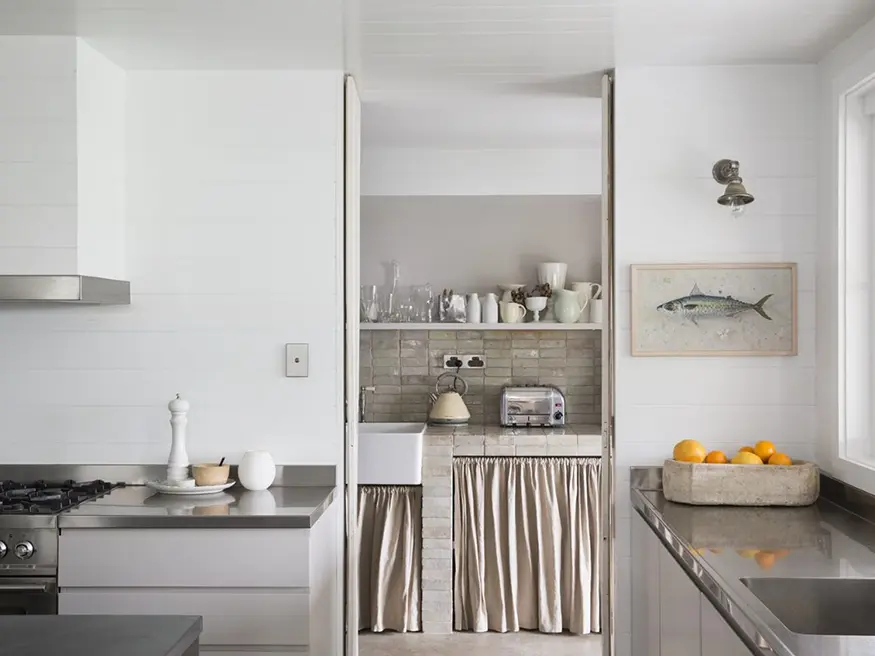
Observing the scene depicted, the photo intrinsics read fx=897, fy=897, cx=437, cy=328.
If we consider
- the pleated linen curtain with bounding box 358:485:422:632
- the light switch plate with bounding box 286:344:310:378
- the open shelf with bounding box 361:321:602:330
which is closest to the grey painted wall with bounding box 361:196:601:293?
the open shelf with bounding box 361:321:602:330

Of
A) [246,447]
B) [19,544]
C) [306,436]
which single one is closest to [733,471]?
[306,436]

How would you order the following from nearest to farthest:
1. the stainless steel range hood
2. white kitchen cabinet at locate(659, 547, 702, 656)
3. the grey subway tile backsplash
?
white kitchen cabinet at locate(659, 547, 702, 656) → the stainless steel range hood → the grey subway tile backsplash

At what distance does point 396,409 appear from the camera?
4.81 m

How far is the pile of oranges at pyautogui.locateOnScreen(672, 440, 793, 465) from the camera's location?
2777 millimetres

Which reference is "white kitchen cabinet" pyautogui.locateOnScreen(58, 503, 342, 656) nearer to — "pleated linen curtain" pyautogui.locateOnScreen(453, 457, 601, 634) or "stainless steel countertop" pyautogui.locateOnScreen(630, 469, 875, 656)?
"stainless steel countertop" pyautogui.locateOnScreen(630, 469, 875, 656)

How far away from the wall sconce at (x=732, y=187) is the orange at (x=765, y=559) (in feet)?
3.74

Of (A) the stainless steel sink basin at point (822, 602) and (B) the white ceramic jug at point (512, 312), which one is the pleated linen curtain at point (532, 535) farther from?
(A) the stainless steel sink basin at point (822, 602)

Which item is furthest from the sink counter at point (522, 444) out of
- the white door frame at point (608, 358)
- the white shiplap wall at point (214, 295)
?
the white shiplap wall at point (214, 295)

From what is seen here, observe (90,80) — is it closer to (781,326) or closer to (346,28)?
(346,28)

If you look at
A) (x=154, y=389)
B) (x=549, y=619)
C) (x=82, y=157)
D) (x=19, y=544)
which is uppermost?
(x=82, y=157)

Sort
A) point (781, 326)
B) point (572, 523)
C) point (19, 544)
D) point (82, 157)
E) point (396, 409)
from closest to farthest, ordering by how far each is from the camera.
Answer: point (19, 544) → point (82, 157) → point (781, 326) → point (572, 523) → point (396, 409)

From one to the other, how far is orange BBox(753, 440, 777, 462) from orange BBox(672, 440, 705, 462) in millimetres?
177

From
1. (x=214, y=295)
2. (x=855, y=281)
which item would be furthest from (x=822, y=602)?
(x=214, y=295)

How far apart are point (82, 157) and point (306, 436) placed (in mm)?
1166
